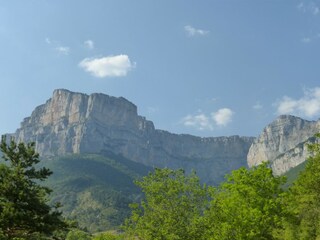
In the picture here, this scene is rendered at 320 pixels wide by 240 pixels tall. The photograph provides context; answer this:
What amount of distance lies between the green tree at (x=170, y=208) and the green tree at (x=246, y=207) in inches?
52.2

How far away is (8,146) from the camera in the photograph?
31328 mm

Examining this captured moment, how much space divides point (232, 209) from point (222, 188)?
7903mm

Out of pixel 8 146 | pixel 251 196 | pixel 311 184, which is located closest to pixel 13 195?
pixel 8 146

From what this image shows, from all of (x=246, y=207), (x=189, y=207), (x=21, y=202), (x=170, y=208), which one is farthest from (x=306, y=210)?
(x=21, y=202)

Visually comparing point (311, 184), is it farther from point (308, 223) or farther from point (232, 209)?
point (232, 209)

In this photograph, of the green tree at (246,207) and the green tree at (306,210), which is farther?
the green tree at (246,207)

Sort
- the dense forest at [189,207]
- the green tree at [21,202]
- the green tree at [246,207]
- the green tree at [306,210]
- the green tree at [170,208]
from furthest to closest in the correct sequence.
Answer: the green tree at [246,207]
the green tree at [170,208]
the green tree at [306,210]
the dense forest at [189,207]
the green tree at [21,202]

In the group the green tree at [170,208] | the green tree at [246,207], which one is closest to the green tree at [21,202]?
the green tree at [170,208]

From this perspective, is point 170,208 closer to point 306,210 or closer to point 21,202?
point 306,210

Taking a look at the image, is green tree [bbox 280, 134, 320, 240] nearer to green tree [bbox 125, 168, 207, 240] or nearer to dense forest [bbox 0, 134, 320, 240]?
dense forest [bbox 0, 134, 320, 240]

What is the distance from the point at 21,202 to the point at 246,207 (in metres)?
20.6

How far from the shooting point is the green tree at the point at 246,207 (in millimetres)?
36281

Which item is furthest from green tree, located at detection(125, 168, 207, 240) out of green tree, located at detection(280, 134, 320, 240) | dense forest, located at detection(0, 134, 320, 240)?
green tree, located at detection(280, 134, 320, 240)

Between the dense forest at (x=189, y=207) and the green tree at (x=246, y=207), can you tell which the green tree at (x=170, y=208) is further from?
the green tree at (x=246, y=207)
